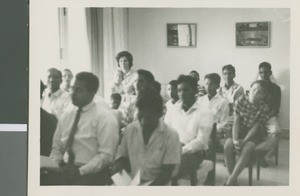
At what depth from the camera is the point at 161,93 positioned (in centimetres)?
159

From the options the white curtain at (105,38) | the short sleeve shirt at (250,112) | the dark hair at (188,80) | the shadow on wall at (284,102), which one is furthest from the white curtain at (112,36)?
the shadow on wall at (284,102)

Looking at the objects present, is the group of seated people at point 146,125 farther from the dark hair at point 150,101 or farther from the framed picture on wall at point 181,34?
the framed picture on wall at point 181,34

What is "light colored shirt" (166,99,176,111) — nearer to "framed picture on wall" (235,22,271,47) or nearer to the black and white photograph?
the black and white photograph

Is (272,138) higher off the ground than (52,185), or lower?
higher

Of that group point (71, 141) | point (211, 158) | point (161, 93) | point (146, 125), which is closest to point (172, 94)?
point (161, 93)

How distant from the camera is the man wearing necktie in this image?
1.58 meters

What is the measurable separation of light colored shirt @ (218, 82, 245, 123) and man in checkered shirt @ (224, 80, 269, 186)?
0.01 m

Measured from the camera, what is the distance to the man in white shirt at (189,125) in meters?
1.59

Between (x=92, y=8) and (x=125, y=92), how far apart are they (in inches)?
12.6

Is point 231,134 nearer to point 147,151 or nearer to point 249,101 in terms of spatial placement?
point 249,101

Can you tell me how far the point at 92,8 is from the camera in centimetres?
160

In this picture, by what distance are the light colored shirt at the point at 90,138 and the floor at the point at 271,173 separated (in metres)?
0.30

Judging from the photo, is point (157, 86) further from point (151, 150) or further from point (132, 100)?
point (151, 150)
